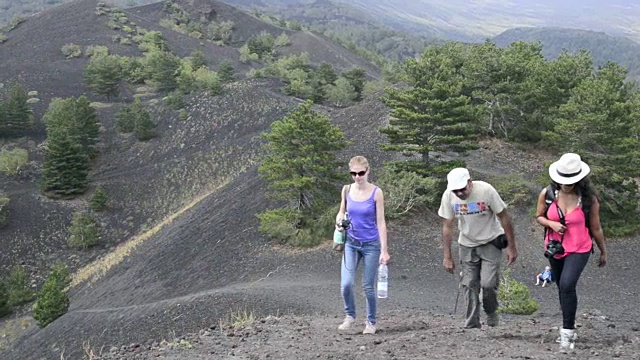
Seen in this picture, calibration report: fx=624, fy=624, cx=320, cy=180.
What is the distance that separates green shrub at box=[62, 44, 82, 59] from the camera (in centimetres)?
7243

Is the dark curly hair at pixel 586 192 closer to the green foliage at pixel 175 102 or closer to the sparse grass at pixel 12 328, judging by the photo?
the sparse grass at pixel 12 328

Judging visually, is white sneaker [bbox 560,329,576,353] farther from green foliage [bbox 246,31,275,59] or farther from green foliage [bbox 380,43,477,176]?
green foliage [bbox 246,31,275,59]

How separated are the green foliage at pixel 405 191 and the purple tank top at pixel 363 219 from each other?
361 inches

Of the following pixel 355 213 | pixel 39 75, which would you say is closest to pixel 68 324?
pixel 355 213

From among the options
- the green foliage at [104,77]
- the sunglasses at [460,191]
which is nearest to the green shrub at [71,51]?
the green foliage at [104,77]

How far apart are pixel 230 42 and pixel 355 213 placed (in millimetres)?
95063

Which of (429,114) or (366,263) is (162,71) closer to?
(429,114)

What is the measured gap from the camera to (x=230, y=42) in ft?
321

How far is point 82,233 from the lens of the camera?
28.7m

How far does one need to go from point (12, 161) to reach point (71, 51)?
41101 mm

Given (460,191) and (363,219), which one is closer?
(460,191)

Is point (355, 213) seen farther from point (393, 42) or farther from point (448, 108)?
point (393, 42)

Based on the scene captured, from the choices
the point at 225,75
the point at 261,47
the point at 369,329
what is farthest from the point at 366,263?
the point at 261,47

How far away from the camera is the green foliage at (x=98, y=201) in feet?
106
